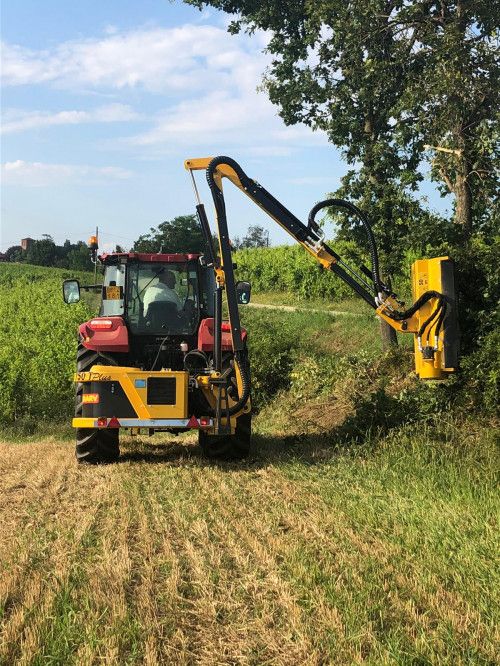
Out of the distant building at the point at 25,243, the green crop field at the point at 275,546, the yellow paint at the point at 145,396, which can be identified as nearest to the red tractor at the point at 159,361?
the yellow paint at the point at 145,396

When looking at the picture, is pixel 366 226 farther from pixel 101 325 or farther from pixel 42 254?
pixel 42 254

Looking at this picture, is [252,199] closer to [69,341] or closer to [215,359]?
[215,359]

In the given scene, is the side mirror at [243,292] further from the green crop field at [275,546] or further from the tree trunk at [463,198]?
the tree trunk at [463,198]

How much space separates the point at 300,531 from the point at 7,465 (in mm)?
4741

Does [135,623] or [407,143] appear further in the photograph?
[407,143]

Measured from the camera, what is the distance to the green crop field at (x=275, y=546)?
3.21 meters

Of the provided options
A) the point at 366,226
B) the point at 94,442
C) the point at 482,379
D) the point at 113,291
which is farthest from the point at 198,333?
the point at 482,379

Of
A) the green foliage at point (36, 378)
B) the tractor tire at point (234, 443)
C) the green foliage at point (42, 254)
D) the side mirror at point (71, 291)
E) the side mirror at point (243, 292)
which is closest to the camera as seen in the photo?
the side mirror at point (243, 292)

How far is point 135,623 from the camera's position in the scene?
3352 millimetres

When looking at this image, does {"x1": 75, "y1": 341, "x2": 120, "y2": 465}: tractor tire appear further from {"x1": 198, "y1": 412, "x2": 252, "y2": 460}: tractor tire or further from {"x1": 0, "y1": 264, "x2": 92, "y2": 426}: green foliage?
{"x1": 0, "y1": 264, "x2": 92, "y2": 426}: green foliage

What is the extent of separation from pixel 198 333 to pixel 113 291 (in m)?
1.17

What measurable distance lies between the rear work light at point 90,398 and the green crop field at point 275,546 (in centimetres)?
75

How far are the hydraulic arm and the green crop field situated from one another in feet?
2.68

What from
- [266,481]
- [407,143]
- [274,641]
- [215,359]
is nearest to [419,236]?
[407,143]
